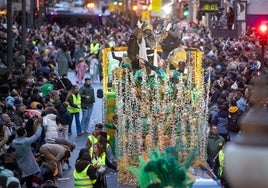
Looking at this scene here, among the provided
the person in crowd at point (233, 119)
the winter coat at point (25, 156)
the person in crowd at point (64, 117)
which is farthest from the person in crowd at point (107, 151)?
the person in crowd at point (64, 117)

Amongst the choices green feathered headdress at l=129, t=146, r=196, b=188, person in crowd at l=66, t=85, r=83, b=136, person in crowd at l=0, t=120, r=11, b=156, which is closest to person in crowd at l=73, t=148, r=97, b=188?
person in crowd at l=0, t=120, r=11, b=156

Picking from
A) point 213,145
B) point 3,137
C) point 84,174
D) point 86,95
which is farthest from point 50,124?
point 86,95

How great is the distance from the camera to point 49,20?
6378cm

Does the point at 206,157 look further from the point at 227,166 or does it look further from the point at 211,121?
the point at 227,166

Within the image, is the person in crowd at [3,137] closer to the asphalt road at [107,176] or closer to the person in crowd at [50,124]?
the person in crowd at [50,124]

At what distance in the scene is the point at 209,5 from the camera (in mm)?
34406

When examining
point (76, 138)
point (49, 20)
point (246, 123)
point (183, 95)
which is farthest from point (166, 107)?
point (49, 20)

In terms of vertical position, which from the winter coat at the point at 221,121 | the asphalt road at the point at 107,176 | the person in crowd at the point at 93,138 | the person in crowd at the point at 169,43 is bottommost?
the asphalt road at the point at 107,176

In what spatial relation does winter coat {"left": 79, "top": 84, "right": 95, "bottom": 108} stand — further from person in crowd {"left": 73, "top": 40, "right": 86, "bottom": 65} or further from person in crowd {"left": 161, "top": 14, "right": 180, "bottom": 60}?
person in crowd {"left": 73, "top": 40, "right": 86, "bottom": 65}

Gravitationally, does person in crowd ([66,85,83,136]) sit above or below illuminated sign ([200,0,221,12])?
below

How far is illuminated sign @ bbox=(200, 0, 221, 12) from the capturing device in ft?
112

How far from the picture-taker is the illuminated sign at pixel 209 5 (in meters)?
34.3

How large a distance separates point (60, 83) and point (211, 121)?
7340mm

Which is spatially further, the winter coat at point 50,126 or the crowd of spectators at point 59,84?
the winter coat at point 50,126
